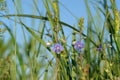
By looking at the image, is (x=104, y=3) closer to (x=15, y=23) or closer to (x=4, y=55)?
(x=15, y=23)

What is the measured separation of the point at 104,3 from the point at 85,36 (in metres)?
0.18

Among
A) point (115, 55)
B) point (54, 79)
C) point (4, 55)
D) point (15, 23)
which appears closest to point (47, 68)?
point (54, 79)

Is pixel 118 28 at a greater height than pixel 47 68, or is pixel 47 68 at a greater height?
pixel 118 28

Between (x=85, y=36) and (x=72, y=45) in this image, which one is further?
(x=85, y=36)

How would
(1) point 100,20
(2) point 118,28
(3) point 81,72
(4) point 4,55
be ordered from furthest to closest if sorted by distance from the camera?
(4) point 4,55 < (1) point 100,20 < (2) point 118,28 < (3) point 81,72

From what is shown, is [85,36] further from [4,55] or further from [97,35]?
[4,55]

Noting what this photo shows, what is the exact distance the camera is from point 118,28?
48.8 inches

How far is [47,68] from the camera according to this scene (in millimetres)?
1125

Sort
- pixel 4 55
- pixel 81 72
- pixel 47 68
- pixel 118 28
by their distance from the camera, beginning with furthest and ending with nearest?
pixel 4 55, pixel 118 28, pixel 47 68, pixel 81 72

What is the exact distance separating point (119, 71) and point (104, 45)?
0.12 meters

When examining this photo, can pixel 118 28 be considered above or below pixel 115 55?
above

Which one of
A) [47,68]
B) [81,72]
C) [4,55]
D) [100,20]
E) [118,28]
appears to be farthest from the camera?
[4,55]

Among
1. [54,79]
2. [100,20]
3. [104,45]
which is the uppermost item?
[100,20]

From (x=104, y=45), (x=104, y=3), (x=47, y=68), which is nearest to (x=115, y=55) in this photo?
(x=104, y=45)
